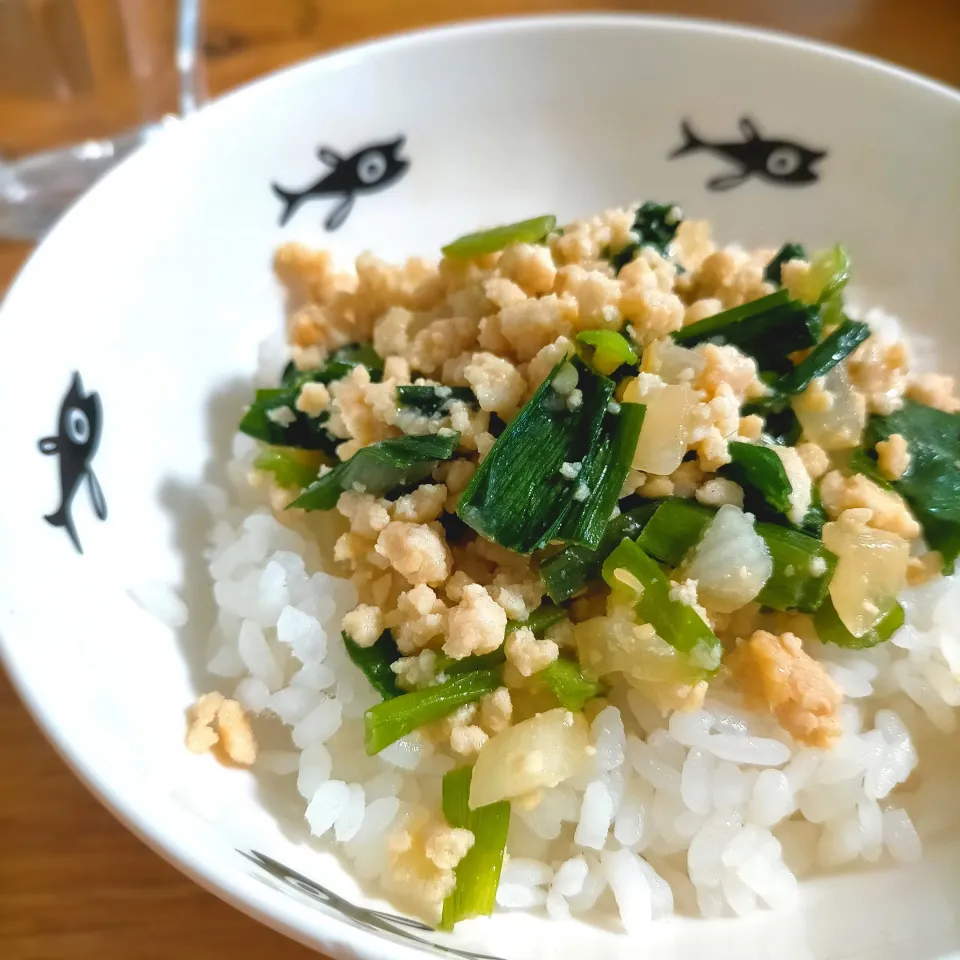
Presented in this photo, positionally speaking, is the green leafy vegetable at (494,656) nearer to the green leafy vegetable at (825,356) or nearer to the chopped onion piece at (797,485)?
the chopped onion piece at (797,485)

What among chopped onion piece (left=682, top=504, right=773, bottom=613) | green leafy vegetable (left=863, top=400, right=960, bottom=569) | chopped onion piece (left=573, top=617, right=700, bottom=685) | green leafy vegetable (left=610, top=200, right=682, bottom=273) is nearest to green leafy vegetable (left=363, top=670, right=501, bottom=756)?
chopped onion piece (left=573, top=617, right=700, bottom=685)

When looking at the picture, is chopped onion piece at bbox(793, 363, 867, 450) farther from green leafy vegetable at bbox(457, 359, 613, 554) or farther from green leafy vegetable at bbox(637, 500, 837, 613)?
green leafy vegetable at bbox(457, 359, 613, 554)

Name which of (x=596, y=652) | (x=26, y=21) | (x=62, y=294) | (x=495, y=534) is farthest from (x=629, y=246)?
(x=26, y=21)

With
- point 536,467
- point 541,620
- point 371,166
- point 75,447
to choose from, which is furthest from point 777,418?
point 75,447

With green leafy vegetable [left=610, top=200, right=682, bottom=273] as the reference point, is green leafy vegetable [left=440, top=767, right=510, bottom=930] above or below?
below

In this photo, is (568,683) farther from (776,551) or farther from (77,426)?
(77,426)

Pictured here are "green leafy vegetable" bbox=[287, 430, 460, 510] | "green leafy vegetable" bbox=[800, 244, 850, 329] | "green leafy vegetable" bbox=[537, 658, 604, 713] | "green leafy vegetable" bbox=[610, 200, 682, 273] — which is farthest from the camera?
"green leafy vegetable" bbox=[610, 200, 682, 273]

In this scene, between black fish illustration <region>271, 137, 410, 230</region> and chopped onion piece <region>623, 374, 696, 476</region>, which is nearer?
chopped onion piece <region>623, 374, 696, 476</region>
